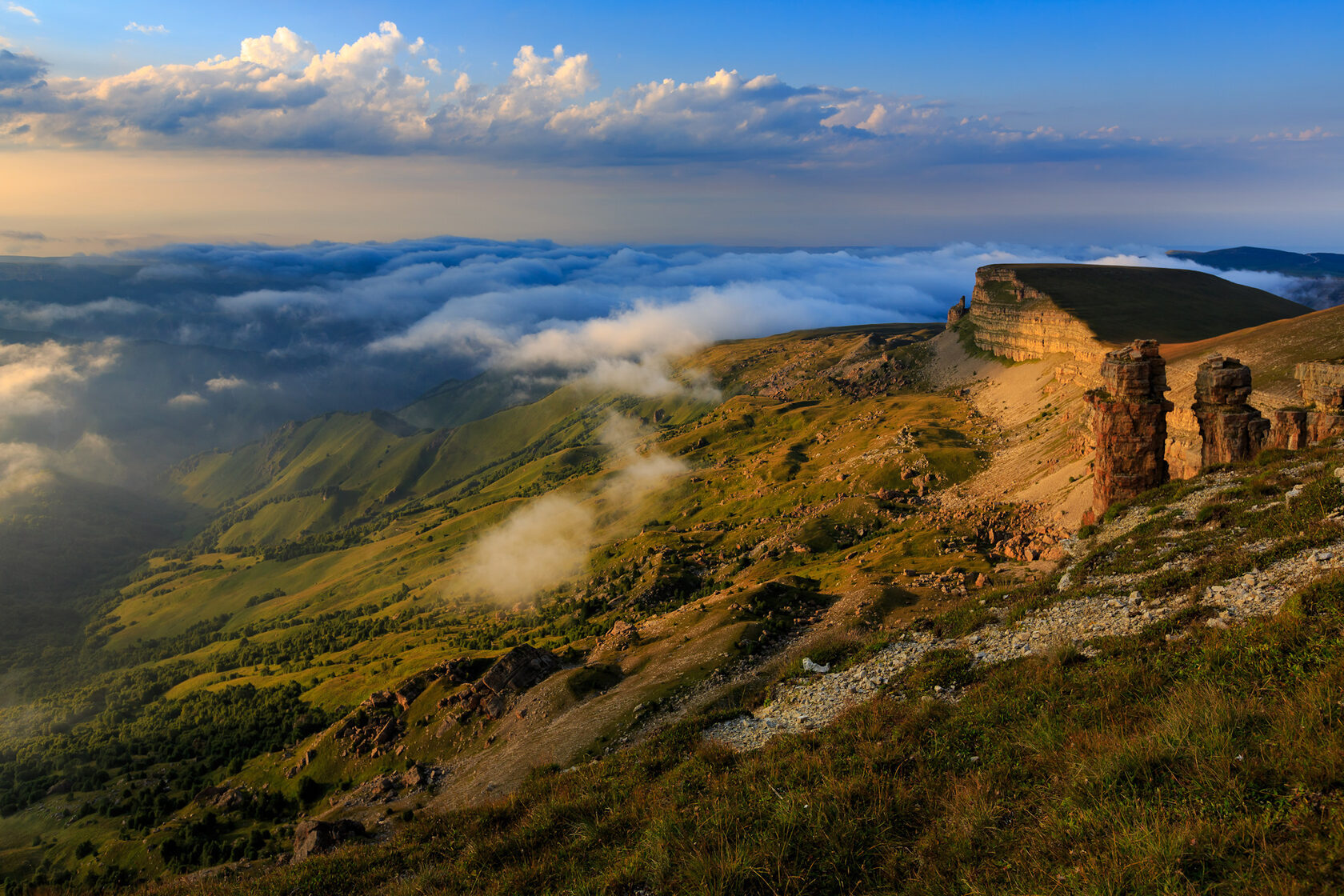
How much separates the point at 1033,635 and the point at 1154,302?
18819 centimetres

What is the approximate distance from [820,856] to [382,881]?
15027mm

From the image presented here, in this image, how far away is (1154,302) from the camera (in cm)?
16638

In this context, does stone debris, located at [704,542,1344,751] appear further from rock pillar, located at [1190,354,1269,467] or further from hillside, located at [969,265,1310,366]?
hillside, located at [969,265,1310,366]

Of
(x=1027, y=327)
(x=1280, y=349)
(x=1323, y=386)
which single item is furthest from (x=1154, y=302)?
(x=1323, y=386)

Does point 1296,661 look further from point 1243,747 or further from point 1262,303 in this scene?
point 1262,303

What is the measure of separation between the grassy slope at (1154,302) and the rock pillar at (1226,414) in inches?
4306

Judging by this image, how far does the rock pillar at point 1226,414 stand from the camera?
37.6 metres

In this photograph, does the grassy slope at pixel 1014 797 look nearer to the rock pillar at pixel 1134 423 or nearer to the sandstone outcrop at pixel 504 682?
the rock pillar at pixel 1134 423

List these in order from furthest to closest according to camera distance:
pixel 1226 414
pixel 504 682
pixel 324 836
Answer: pixel 504 682 < pixel 324 836 < pixel 1226 414

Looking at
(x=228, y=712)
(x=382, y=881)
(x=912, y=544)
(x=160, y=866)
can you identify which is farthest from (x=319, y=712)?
(x=382, y=881)

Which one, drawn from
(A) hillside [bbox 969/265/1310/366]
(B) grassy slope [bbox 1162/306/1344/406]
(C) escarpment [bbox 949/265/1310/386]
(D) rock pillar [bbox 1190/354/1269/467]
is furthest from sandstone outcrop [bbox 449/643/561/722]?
(A) hillside [bbox 969/265/1310/366]

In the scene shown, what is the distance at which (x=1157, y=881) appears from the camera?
8.23 metres

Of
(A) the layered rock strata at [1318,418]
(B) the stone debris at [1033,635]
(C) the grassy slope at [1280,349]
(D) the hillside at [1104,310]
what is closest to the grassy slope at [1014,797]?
(B) the stone debris at [1033,635]

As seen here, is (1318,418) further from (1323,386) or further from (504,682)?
(504,682)
